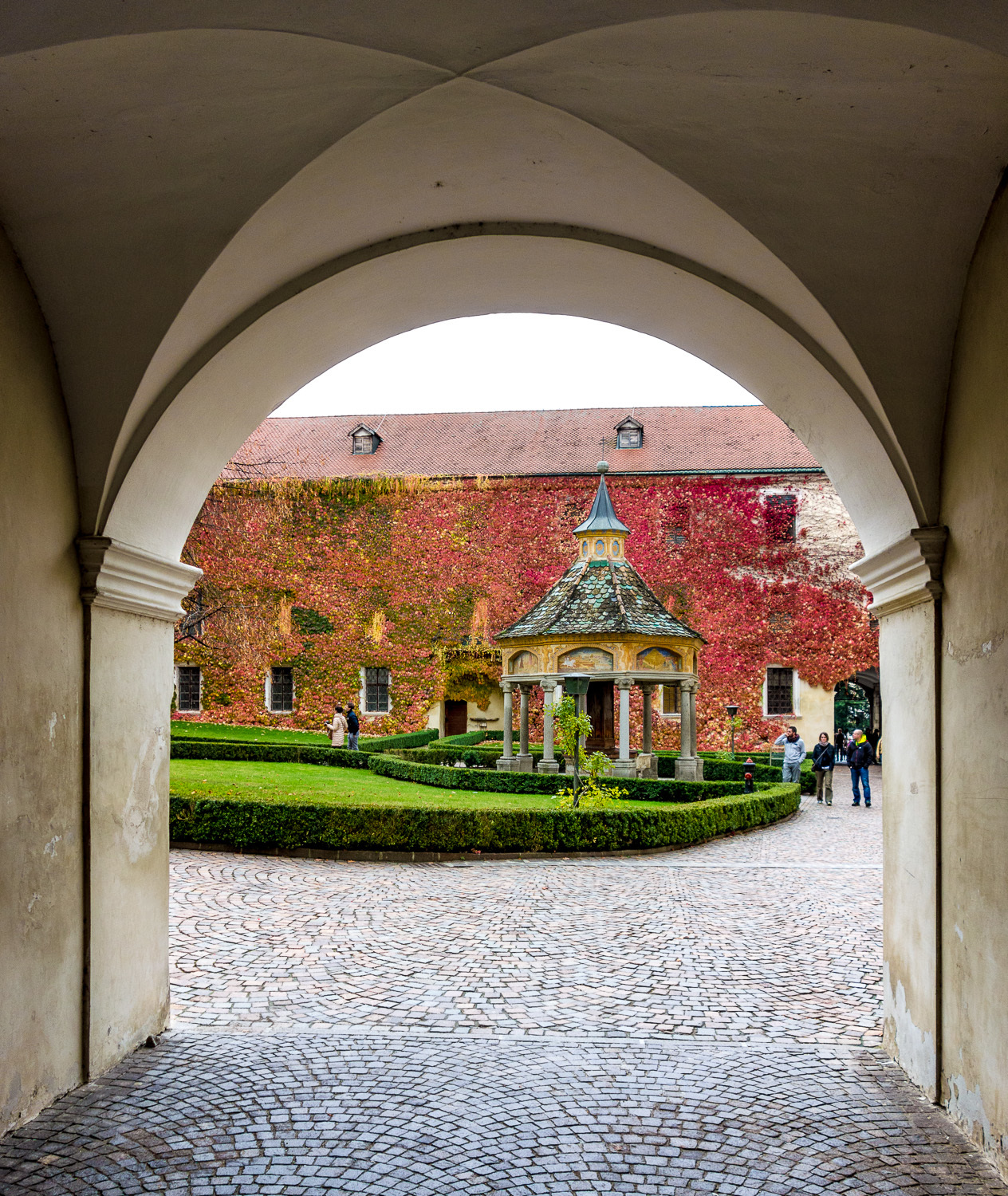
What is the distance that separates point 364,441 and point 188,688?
9.48 meters

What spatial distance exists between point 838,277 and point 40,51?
332cm

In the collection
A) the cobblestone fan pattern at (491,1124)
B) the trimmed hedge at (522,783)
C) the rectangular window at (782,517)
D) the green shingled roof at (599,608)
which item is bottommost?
the trimmed hedge at (522,783)

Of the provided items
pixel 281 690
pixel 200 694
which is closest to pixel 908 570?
pixel 281 690

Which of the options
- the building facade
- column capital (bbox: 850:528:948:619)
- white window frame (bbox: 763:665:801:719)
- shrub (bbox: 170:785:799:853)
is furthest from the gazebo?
column capital (bbox: 850:528:948:619)

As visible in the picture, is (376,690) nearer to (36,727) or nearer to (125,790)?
(125,790)

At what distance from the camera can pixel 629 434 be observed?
1247 inches

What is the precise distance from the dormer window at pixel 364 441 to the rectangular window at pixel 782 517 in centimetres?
1213

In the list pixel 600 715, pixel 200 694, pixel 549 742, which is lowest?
pixel 549 742

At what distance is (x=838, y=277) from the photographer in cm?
472

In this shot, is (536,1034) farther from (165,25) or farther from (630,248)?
(165,25)

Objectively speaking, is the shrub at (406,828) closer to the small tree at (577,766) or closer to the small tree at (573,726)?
the small tree at (577,766)

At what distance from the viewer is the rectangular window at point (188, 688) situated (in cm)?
3238

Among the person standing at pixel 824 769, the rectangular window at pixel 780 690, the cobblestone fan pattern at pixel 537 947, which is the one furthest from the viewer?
the rectangular window at pixel 780 690

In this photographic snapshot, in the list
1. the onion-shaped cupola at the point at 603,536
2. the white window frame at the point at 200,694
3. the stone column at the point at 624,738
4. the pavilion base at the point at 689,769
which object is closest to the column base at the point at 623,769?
the stone column at the point at 624,738
